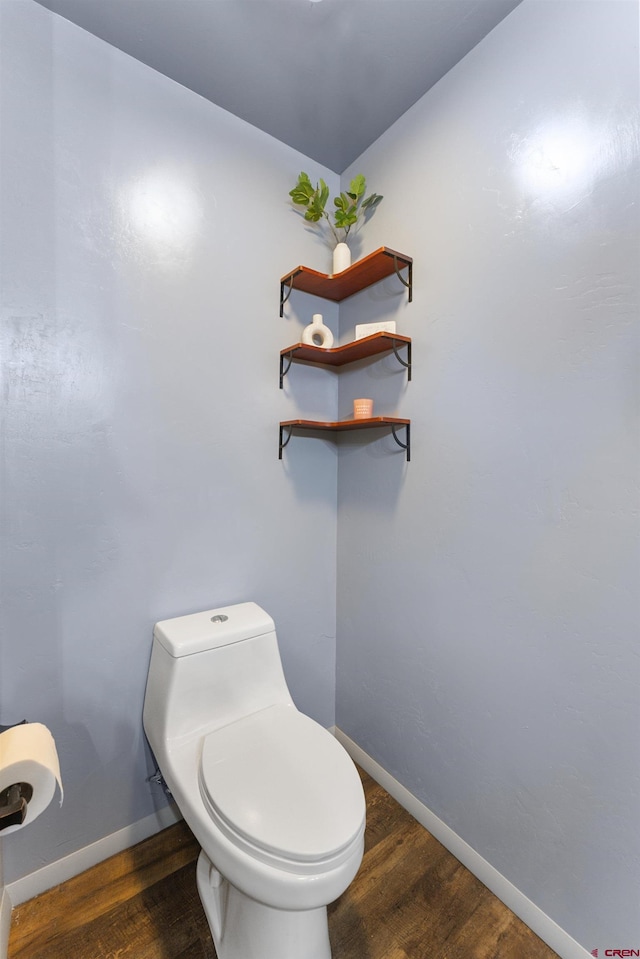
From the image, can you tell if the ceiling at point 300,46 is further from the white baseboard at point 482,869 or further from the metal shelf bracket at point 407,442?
the white baseboard at point 482,869

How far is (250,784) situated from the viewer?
920mm

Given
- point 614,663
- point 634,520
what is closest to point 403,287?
point 634,520

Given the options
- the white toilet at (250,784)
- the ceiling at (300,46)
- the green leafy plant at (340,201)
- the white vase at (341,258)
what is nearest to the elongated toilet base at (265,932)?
the white toilet at (250,784)

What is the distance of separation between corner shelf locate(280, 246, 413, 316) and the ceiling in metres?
0.52

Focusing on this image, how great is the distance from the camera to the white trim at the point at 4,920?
95 cm

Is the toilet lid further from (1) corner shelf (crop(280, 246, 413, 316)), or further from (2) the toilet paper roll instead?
(1) corner shelf (crop(280, 246, 413, 316))

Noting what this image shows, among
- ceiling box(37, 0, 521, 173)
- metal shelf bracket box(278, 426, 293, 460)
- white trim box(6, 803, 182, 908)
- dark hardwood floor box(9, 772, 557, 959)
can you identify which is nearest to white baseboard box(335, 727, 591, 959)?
dark hardwood floor box(9, 772, 557, 959)

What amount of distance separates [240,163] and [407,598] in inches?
65.4

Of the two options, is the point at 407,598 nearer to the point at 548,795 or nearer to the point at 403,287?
the point at 548,795

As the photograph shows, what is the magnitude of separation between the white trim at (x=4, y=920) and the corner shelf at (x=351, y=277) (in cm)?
189

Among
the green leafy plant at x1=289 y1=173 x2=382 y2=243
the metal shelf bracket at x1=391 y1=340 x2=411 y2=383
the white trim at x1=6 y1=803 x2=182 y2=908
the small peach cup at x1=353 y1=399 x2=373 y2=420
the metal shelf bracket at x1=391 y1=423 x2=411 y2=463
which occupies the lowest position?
the white trim at x1=6 y1=803 x2=182 y2=908

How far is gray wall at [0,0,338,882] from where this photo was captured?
1.06 meters

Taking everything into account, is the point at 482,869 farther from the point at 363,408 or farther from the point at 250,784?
the point at 363,408

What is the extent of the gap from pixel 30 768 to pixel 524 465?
1276 millimetres
